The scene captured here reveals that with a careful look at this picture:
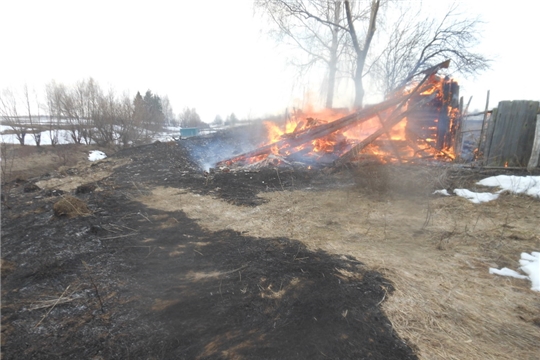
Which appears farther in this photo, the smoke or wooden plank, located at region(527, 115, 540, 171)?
the smoke

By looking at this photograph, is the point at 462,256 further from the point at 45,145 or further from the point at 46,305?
the point at 45,145

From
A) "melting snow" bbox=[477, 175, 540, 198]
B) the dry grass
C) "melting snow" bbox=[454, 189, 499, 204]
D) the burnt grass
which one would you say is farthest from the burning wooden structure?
the burnt grass

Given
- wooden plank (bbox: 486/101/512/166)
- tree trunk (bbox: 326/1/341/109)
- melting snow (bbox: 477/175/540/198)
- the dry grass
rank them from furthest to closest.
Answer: tree trunk (bbox: 326/1/341/109) → wooden plank (bbox: 486/101/512/166) → melting snow (bbox: 477/175/540/198) → the dry grass

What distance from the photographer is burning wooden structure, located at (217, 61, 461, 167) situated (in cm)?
996

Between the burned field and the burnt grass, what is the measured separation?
0.02 meters

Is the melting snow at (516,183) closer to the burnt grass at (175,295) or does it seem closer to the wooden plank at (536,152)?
the wooden plank at (536,152)

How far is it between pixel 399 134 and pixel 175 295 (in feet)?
37.8

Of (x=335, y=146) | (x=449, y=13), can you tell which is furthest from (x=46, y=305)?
(x=449, y=13)

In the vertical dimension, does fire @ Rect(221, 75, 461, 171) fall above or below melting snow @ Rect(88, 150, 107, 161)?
above

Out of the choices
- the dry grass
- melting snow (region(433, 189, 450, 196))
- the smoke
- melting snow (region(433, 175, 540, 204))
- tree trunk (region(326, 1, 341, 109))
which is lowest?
the dry grass

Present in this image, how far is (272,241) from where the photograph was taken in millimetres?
4066

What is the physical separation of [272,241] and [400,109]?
9873mm

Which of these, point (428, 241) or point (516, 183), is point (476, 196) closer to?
point (516, 183)

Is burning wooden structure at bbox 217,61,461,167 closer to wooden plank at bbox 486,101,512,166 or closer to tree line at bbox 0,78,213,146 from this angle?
wooden plank at bbox 486,101,512,166
